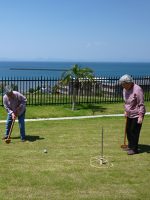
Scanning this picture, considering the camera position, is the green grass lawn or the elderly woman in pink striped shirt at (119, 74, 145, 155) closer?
the green grass lawn

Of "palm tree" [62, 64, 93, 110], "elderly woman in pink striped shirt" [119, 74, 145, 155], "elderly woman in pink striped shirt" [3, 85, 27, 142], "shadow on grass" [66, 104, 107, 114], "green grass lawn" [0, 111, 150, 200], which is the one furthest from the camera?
"palm tree" [62, 64, 93, 110]

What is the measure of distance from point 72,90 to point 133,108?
9748mm

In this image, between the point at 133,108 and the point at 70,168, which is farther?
the point at 133,108

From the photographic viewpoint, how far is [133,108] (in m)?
9.43

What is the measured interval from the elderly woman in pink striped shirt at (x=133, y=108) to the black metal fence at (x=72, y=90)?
896cm

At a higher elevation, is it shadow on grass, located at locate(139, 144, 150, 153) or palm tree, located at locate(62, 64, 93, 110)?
palm tree, located at locate(62, 64, 93, 110)

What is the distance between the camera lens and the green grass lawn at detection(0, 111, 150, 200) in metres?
6.89

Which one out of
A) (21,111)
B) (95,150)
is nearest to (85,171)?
(95,150)

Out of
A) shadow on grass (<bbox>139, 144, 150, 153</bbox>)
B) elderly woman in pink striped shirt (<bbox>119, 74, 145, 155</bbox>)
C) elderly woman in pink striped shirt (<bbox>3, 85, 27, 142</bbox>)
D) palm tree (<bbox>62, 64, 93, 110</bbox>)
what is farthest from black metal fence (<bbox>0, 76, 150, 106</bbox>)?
elderly woman in pink striped shirt (<bbox>119, 74, 145, 155</bbox>)

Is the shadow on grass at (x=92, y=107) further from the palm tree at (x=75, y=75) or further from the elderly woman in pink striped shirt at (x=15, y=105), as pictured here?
the elderly woman in pink striped shirt at (x=15, y=105)

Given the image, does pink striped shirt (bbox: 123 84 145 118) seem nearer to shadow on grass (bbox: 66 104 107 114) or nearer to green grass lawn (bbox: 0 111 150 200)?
green grass lawn (bbox: 0 111 150 200)

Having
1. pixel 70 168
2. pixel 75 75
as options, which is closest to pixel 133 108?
pixel 70 168

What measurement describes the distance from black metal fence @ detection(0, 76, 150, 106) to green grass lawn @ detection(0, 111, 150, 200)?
6474mm

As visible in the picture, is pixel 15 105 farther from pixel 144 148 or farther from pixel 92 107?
pixel 92 107
